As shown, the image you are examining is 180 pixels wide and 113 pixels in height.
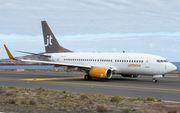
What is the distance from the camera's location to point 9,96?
15.7 m

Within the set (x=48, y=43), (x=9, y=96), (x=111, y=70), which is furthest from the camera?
(x=48, y=43)

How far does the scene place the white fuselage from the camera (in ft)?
95.5

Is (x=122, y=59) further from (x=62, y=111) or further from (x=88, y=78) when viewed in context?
(x=62, y=111)

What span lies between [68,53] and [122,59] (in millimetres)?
10099

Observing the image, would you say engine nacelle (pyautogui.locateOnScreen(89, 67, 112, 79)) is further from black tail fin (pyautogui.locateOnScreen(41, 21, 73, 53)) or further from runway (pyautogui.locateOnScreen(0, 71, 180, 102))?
black tail fin (pyautogui.locateOnScreen(41, 21, 73, 53))

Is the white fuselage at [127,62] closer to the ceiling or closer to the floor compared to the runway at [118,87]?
closer to the ceiling

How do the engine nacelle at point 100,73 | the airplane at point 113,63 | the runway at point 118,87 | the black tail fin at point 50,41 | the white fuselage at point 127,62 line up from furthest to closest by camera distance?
the black tail fin at point 50,41
the engine nacelle at point 100,73
the airplane at point 113,63
the white fuselage at point 127,62
the runway at point 118,87

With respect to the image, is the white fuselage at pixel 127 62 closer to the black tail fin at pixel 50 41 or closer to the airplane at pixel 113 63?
the airplane at pixel 113 63

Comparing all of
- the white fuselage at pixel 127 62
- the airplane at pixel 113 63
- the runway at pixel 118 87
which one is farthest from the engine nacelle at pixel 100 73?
the white fuselage at pixel 127 62

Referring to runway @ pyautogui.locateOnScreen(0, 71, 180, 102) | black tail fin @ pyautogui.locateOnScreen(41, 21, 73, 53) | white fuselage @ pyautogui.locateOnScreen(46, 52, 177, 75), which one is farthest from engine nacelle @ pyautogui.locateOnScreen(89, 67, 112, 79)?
black tail fin @ pyautogui.locateOnScreen(41, 21, 73, 53)

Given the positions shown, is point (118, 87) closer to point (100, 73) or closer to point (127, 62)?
point (100, 73)

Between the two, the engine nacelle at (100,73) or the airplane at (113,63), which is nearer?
the airplane at (113,63)

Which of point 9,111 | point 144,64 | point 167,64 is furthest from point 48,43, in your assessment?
point 9,111

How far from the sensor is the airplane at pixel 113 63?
2931cm
